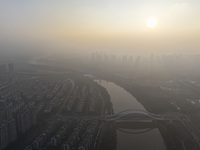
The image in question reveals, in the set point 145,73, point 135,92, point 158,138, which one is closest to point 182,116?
point 158,138

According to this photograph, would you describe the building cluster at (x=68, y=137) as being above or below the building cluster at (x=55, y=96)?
below

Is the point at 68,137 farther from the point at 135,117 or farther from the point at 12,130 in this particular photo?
the point at 135,117

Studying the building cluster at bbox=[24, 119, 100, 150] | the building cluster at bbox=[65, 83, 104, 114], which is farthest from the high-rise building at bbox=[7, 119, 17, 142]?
the building cluster at bbox=[65, 83, 104, 114]

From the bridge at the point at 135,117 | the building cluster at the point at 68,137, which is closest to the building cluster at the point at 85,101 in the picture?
the bridge at the point at 135,117

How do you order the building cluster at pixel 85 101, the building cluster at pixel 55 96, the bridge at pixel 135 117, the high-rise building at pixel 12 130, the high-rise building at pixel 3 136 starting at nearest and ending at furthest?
the high-rise building at pixel 3 136, the high-rise building at pixel 12 130, the bridge at pixel 135 117, the building cluster at pixel 85 101, the building cluster at pixel 55 96

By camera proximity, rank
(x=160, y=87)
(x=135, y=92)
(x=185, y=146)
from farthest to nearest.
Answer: (x=160, y=87) → (x=135, y=92) → (x=185, y=146)

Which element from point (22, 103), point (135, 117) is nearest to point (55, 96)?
point (22, 103)

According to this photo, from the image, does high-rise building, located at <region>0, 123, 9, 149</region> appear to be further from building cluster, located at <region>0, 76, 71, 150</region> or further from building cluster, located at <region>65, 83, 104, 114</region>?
building cluster, located at <region>65, 83, 104, 114</region>

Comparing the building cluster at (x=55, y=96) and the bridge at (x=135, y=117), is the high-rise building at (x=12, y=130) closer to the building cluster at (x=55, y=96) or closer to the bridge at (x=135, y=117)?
the building cluster at (x=55, y=96)

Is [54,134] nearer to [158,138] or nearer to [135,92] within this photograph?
[158,138]
